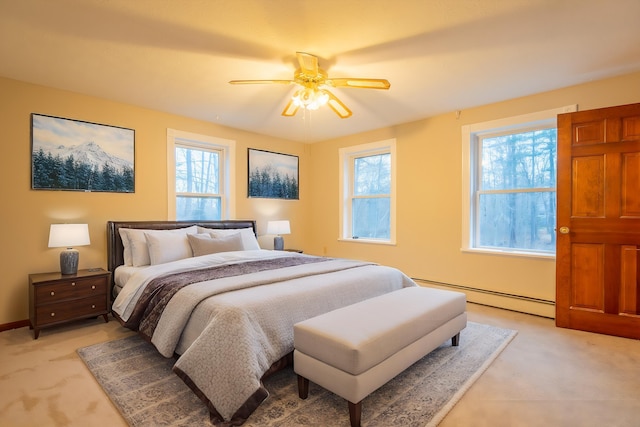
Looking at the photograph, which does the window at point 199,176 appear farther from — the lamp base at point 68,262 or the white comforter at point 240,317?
the white comforter at point 240,317

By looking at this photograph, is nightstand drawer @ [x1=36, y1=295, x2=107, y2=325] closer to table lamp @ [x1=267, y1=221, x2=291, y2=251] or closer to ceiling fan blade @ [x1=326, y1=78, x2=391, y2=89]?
table lamp @ [x1=267, y1=221, x2=291, y2=251]

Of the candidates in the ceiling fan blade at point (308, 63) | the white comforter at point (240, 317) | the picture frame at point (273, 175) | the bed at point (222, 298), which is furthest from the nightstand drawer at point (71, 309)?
the ceiling fan blade at point (308, 63)

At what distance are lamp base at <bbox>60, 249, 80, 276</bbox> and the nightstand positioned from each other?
6 cm

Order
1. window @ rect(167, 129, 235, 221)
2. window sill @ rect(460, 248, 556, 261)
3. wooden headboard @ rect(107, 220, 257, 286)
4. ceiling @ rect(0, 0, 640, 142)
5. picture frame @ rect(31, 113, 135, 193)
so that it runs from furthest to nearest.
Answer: window @ rect(167, 129, 235, 221)
wooden headboard @ rect(107, 220, 257, 286)
window sill @ rect(460, 248, 556, 261)
picture frame @ rect(31, 113, 135, 193)
ceiling @ rect(0, 0, 640, 142)

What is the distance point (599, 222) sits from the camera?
9.77 feet

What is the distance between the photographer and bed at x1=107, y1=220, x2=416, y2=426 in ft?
5.90

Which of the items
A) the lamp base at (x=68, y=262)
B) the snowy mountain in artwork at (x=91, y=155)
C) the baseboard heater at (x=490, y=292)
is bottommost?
the baseboard heater at (x=490, y=292)

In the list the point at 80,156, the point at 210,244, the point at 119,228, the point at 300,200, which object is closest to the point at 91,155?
the point at 80,156

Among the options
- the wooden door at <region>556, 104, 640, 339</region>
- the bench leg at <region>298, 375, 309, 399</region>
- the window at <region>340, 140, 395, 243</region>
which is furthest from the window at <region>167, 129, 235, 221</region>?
the wooden door at <region>556, 104, 640, 339</region>

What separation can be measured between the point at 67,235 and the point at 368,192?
394 cm

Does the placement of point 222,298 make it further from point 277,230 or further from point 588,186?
point 588,186

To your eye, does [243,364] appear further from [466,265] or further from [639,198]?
[639,198]

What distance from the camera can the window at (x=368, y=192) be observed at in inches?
195

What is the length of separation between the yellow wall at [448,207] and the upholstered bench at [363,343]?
1812mm
